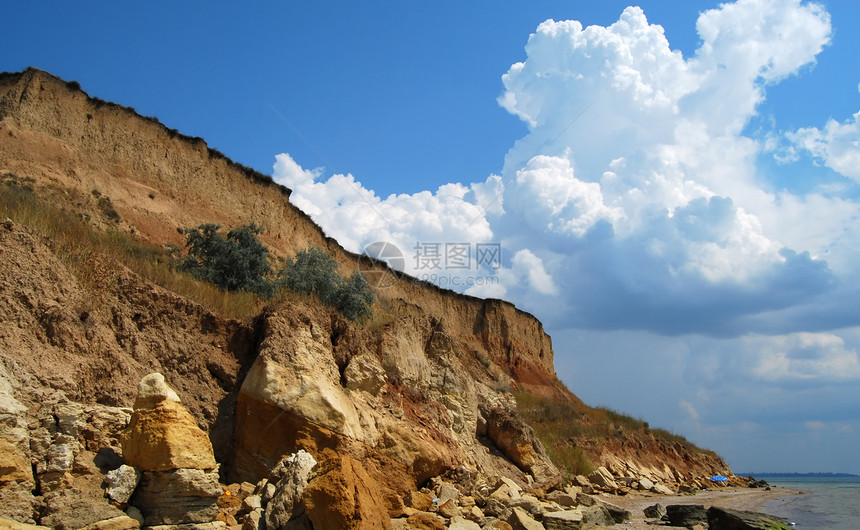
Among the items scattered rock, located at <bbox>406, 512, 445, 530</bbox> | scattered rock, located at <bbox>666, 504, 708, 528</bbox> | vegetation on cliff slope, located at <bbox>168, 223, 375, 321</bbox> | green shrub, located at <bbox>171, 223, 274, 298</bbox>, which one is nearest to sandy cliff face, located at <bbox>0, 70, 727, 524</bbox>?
scattered rock, located at <bbox>406, 512, 445, 530</bbox>

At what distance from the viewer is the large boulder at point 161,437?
19.8ft

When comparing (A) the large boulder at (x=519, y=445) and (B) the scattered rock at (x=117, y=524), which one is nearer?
(B) the scattered rock at (x=117, y=524)

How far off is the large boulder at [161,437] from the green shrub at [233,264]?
6.59m

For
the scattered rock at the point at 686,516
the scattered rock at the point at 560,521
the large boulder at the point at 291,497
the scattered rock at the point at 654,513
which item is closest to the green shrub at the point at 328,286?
the scattered rock at the point at 560,521

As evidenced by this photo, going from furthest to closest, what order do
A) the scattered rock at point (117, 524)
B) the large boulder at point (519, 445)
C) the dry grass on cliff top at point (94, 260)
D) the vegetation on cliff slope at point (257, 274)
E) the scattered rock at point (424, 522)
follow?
the large boulder at point (519, 445) < the vegetation on cliff slope at point (257, 274) < the dry grass on cliff top at point (94, 260) < the scattered rock at point (424, 522) < the scattered rock at point (117, 524)

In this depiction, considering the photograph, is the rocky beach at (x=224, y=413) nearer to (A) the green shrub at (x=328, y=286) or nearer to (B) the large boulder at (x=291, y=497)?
(B) the large boulder at (x=291, y=497)

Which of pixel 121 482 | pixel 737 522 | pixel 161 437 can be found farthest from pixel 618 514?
pixel 121 482

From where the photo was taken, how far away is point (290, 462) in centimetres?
738

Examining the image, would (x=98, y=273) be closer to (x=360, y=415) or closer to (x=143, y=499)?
(x=143, y=499)

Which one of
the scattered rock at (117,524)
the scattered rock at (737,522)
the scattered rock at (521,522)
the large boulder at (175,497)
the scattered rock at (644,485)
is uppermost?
the large boulder at (175,497)

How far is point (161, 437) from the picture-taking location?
6062mm

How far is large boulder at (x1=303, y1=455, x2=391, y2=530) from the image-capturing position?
18.7 feet

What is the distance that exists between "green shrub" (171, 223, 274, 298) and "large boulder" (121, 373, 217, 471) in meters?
6.59

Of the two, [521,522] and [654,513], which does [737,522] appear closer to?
[654,513]
